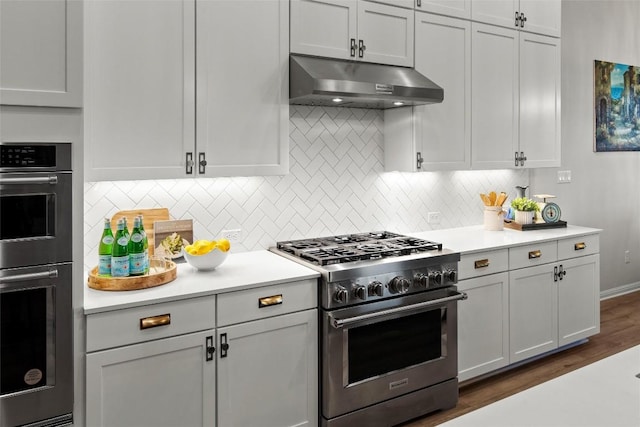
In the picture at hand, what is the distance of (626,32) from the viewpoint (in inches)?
200

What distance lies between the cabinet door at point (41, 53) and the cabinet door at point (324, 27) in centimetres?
119

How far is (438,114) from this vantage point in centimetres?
339

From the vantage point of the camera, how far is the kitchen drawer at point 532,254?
11.1 feet

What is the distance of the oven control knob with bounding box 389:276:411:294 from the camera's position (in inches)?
107

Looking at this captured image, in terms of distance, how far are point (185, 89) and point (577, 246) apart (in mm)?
2946

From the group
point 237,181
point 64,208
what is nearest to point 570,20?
point 237,181

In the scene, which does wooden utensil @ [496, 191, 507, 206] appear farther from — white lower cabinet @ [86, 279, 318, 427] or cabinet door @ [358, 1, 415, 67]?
white lower cabinet @ [86, 279, 318, 427]

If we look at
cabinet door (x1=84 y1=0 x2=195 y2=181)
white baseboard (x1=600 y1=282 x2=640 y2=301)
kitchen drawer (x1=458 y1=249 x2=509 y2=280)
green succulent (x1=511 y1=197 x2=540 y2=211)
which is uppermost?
cabinet door (x1=84 y1=0 x2=195 y2=181)

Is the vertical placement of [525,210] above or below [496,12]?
below

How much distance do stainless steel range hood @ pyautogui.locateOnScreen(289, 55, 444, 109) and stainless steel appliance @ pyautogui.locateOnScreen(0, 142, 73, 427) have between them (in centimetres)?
121

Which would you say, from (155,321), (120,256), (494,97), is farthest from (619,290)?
(120,256)

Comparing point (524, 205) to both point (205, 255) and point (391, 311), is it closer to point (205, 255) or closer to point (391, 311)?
point (391, 311)

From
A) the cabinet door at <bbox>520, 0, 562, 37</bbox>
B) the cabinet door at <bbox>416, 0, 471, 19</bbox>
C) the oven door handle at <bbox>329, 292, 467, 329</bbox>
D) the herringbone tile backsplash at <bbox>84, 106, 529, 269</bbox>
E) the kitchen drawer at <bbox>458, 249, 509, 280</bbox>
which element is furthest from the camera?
the cabinet door at <bbox>520, 0, 562, 37</bbox>

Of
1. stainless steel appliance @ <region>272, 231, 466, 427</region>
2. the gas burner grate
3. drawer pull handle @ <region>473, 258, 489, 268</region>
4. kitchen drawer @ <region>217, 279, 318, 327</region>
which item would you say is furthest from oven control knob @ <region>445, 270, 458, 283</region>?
kitchen drawer @ <region>217, 279, 318, 327</region>
